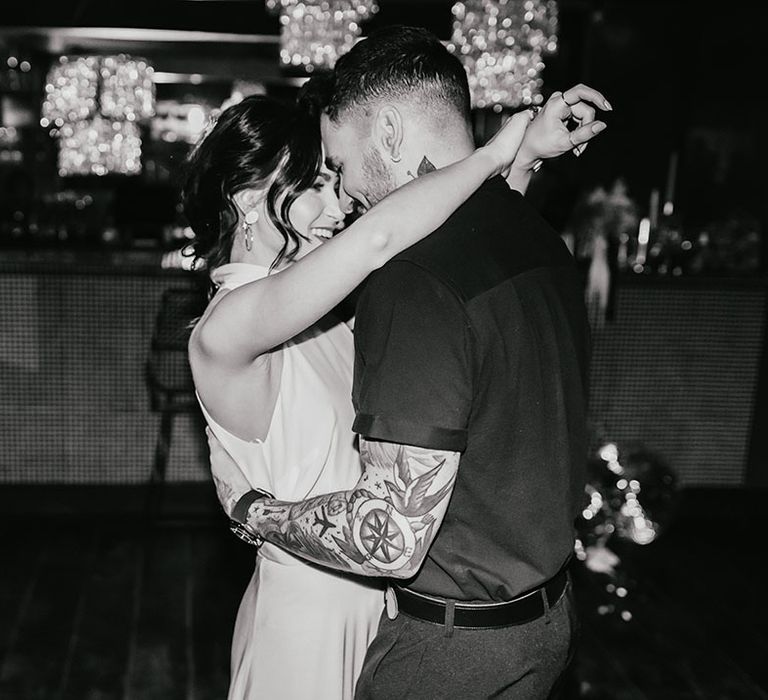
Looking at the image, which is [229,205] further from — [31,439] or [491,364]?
[31,439]

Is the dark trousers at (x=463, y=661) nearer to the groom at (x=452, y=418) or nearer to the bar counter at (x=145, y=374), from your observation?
the groom at (x=452, y=418)

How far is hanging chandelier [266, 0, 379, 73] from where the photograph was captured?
399 cm

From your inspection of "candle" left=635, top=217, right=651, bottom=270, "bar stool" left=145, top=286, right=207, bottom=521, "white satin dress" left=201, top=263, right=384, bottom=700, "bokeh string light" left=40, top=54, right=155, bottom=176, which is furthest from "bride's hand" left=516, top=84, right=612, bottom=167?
"bokeh string light" left=40, top=54, right=155, bottom=176

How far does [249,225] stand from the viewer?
181 centimetres

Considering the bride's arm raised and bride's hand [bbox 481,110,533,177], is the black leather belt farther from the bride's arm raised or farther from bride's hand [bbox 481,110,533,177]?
bride's hand [bbox 481,110,533,177]

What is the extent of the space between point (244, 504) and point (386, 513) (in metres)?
0.35

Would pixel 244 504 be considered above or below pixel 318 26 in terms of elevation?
below

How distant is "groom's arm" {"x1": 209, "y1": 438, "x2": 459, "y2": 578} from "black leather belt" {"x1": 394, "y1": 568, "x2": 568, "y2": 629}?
0.56 feet

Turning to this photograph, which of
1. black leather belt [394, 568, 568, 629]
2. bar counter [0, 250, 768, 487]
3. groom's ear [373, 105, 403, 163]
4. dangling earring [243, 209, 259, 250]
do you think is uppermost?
groom's ear [373, 105, 403, 163]

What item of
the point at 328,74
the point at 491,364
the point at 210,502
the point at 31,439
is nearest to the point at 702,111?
the point at 210,502

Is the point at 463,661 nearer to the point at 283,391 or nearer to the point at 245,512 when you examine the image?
the point at 245,512

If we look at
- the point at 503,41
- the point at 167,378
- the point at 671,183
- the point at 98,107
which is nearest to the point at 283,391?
the point at 167,378

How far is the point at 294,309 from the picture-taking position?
4.60 ft

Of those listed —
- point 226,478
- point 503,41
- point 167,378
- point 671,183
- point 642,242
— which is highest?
point 503,41
